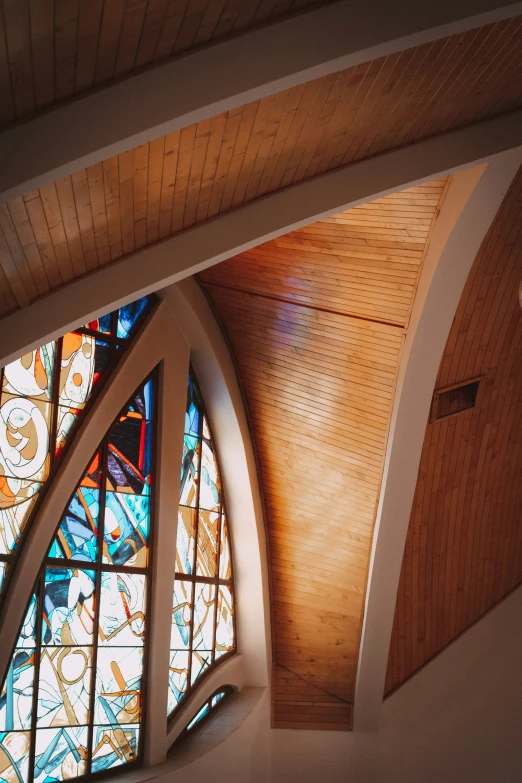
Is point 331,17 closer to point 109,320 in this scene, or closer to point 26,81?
point 26,81

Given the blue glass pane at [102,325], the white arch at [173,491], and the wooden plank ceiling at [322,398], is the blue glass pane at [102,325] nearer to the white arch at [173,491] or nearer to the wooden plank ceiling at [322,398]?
the white arch at [173,491]

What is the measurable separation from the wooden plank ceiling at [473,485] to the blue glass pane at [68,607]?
14.9 ft

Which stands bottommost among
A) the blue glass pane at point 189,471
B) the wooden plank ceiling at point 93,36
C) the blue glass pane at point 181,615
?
the blue glass pane at point 181,615

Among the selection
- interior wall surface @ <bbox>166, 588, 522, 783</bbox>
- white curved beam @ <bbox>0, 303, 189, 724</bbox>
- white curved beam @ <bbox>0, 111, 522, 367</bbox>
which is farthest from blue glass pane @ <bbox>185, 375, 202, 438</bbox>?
white curved beam @ <bbox>0, 111, 522, 367</bbox>

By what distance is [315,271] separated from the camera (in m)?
9.27

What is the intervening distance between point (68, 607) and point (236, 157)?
16.3 feet

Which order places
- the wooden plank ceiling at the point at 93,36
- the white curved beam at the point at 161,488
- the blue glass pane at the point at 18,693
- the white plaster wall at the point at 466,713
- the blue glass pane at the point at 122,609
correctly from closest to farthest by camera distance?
the wooden plank ceiling at the point at 93,36 → the blue glass pane at the point at 18,693 → the white curved beam at the point at 161,488 → the blue glass pane at the point at 122,609 → the white plaster wall at the point at 466,713

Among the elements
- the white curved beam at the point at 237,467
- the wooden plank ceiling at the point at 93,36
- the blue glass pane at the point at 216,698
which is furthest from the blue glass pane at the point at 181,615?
the wooden plank ceiling at the point at 93,36

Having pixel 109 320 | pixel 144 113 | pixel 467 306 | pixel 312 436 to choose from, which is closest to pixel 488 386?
pixel 467 306

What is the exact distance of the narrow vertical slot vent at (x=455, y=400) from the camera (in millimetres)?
10370

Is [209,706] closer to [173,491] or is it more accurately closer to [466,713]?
[173,491]

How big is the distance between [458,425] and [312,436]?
6.14 ft

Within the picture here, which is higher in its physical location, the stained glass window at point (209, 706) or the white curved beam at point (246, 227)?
the white curved beam at point (246, 227)

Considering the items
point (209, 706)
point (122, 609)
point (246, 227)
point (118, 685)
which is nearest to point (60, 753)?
point (118, 685)
